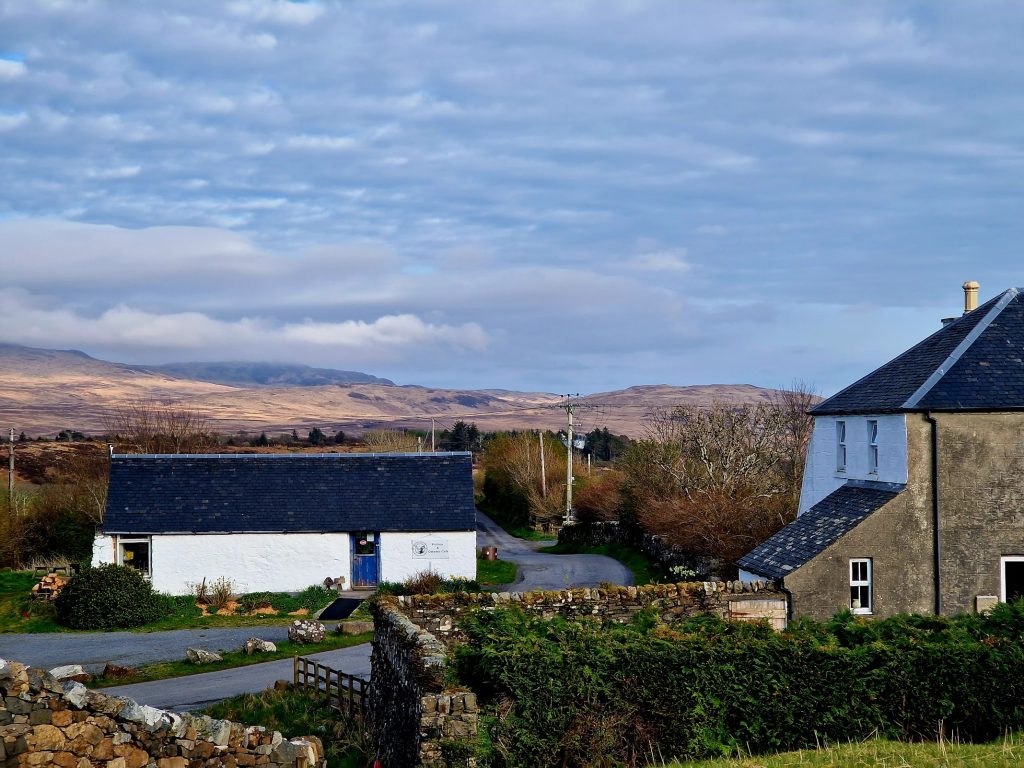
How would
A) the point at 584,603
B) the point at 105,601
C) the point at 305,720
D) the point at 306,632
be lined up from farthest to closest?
the point at 105,601
the point at 306,632
the point at 584,603
the point at 305,720

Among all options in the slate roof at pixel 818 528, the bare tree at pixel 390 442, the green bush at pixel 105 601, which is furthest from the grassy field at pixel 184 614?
the bare tree at pixel 390 442

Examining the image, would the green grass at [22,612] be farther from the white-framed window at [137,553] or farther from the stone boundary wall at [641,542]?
the stone boundary wall at [641,542]

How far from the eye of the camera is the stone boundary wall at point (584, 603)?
17031mm

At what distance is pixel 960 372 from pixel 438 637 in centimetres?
1327

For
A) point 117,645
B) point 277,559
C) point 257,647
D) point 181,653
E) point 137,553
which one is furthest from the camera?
point 137,553

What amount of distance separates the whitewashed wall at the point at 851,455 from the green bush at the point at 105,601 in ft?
71.5

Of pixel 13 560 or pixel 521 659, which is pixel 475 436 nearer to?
pixel 13 560

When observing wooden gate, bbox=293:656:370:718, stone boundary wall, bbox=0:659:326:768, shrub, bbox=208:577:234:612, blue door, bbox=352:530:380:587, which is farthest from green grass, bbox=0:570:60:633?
stone boundary wall, bbox=0:659:326:768

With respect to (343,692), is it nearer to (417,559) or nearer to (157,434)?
(417,559)

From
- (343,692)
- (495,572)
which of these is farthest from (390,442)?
(343,692)

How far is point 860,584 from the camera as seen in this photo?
67.3ft

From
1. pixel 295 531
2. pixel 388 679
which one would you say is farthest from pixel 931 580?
pixel 295 531

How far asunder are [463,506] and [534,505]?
26278 millimetres

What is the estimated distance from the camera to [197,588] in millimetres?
35062
